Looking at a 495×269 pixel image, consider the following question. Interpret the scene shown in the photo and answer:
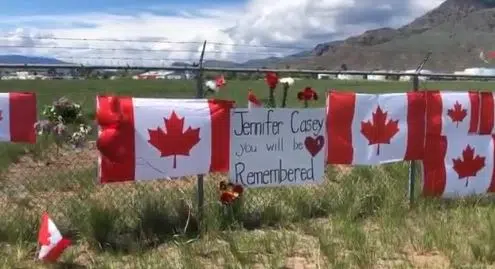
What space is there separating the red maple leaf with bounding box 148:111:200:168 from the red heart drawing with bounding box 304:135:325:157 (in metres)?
1.32

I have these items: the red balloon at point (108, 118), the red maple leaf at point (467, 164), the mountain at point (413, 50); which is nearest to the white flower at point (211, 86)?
the mountain at point (413, 50)

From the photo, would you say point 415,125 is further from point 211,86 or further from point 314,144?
point 211,86

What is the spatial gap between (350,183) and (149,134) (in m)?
3.07

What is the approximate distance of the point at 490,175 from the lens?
8.72 metres

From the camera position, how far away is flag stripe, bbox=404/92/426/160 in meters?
8.27

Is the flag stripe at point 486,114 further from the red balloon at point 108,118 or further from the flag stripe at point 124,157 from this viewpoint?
the red balloon at point 108,118

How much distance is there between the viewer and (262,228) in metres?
7.48

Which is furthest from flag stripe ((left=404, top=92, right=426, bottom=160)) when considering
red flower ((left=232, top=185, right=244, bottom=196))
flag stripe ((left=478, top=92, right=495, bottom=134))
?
red flower ((left=232, top=185, right=244, bottom=196))

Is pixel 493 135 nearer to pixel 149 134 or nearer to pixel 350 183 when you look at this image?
pixel 350 183

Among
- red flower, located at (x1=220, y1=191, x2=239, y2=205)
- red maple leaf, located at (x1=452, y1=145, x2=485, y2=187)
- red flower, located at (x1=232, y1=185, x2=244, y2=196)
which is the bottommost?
red flower, located at (x1=220, y1=191, x2=239, y2=205)

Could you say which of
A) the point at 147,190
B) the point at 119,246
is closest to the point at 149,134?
the point at 119,246

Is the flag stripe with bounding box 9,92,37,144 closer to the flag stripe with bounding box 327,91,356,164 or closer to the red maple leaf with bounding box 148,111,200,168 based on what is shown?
the red maple leaf with bounding box 148,111,200,168

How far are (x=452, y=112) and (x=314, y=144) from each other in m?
1.75

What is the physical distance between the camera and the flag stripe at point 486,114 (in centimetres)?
865
